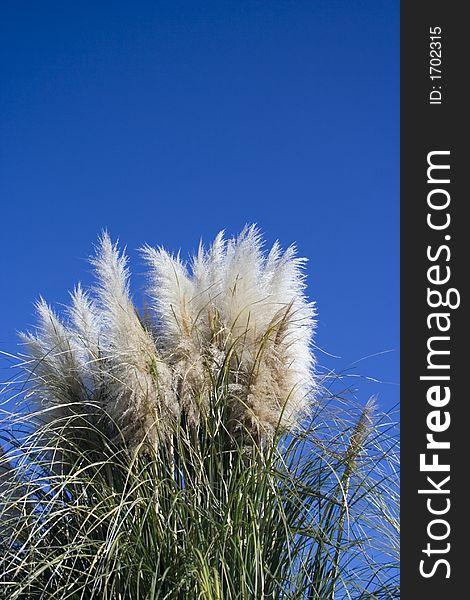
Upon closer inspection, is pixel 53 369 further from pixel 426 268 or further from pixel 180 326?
pixel 426 268

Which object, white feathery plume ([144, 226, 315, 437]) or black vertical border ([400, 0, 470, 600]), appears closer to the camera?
black vertical border ([400, 0, 470, 600])

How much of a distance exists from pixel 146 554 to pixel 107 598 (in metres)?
0.19

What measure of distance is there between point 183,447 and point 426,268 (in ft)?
3.14

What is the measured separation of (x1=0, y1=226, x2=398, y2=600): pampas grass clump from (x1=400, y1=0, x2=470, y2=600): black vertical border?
0.12 meters

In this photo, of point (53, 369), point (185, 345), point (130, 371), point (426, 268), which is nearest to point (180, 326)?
point (185, 345)

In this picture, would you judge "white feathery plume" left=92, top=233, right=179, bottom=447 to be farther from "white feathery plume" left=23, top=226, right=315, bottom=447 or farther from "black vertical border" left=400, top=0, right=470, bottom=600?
"black vertical border" left=400, top=0, right=470, bottom=600

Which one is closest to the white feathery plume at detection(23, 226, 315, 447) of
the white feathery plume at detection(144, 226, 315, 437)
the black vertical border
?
the white feathery plume at detection(144, 226, 315, 437)

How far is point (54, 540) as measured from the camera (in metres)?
3.50

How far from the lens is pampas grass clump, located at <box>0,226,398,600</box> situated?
318 centimetres

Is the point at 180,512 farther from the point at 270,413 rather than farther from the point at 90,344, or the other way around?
→ the point at 90,344

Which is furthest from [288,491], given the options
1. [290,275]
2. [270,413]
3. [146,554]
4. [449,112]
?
[449,112]

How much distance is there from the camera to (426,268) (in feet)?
11.0

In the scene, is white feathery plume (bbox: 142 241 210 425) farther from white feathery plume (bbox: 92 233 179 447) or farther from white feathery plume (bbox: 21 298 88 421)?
white feathery plume (bbox: 21 298 88 421)

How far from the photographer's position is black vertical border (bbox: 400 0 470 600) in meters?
3.23
